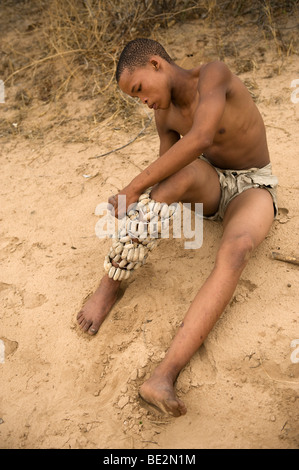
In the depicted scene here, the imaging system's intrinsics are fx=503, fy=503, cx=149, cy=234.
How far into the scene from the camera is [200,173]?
191 centimetres

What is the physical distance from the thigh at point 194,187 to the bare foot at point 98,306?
17.1 inches

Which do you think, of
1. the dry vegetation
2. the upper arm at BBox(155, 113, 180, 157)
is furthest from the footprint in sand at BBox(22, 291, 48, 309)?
the dry vegetation

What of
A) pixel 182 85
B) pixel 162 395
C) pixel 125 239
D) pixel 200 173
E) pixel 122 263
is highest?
pixel 182 85

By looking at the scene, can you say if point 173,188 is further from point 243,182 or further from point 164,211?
point 243,182

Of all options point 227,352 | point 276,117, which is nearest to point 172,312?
point 227,352

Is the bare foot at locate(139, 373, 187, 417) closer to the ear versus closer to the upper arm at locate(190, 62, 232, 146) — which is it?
the upper arm at locate(190, 62, 232, 146)

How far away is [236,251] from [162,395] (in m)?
0.54

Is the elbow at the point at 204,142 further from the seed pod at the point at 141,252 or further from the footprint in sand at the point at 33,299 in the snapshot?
the footprint in sand at the point at 33,299

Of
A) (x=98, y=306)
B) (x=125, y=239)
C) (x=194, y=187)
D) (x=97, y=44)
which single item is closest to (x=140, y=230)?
(x=125, y=239)

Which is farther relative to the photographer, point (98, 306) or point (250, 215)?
point (98, 306)

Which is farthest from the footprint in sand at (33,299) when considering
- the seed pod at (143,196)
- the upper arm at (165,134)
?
the upper arm at (165,134)

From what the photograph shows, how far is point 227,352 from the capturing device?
175 cm

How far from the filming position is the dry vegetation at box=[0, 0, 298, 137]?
11.0 ft

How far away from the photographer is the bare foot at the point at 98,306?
1.96m
